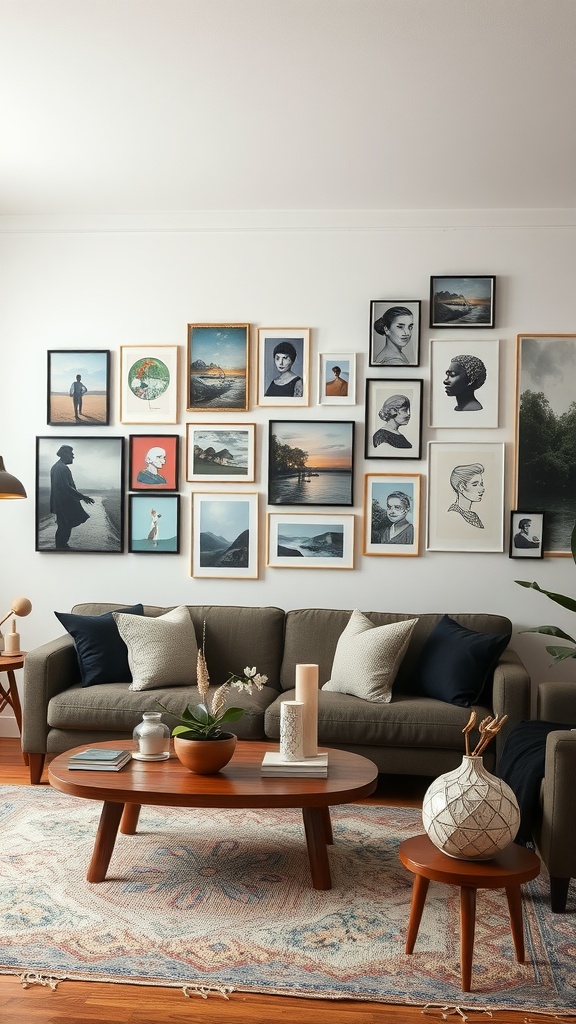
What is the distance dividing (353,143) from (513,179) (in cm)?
96

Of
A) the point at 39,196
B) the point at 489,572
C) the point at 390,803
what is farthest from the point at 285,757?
the point at 39,196

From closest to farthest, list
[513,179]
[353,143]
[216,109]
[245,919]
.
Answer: [245,919] < [216,109] < [353,143] < [513,179]

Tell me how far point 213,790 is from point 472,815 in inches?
36.6

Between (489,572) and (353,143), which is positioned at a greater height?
(353,143)

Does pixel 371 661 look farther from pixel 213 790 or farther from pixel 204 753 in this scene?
pixel 213 790

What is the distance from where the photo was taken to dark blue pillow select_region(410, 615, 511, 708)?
4.36 m

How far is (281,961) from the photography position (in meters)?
2.70

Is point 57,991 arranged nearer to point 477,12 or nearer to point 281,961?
point 281,961

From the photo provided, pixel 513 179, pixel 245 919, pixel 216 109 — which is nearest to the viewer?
pixel 245 919

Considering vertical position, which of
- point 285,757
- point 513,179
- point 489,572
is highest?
point 513,179

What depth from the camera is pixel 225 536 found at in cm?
529

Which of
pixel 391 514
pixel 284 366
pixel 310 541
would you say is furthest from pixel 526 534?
pixel 284 366

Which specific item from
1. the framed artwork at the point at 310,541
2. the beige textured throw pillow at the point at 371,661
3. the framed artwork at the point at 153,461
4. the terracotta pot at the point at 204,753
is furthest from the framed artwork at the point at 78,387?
the terracotta pot at the point at 204,753

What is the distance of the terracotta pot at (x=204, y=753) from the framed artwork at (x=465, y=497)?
2.18 metres
